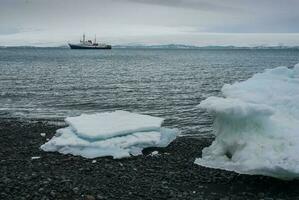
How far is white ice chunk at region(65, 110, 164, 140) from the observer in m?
15.7

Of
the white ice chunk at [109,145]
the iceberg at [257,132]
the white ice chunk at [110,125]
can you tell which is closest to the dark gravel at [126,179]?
the white ice chunk at [109,145]

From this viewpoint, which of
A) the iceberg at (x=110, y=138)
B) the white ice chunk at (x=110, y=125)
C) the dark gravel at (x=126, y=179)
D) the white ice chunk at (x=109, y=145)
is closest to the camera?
the dark gravel at (x=126, y=179)

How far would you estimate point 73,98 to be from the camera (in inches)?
1314

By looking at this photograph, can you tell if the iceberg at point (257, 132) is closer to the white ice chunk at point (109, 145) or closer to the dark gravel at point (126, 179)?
the dark gravel at point (126, 179)

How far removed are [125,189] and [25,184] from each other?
2.50m

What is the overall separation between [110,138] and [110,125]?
101 cm

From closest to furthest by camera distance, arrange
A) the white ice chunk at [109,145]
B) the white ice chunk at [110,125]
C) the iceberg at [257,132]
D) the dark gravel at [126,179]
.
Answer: the dark gravel at [126,179]
the iceberg at [257,132]
the white ice chunk at [109,145]
the white ice chunk at [110,125]

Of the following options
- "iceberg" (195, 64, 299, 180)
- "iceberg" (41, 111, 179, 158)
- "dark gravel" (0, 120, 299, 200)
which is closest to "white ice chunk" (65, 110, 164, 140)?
"iceberg" (41, 111, 179, 158)

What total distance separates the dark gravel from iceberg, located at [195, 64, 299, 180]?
1.45 feet

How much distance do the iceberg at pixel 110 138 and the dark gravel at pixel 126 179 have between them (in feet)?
1.25

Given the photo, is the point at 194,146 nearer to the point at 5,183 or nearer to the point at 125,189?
the point at 125,189

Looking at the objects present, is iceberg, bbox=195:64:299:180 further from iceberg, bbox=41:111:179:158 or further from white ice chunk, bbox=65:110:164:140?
white ice chunk, bbox=65:110:164:140

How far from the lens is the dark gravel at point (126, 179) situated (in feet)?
37.6

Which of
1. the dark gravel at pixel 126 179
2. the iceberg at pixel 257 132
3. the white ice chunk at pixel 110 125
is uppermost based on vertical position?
the iceberg at pixel 257 132
